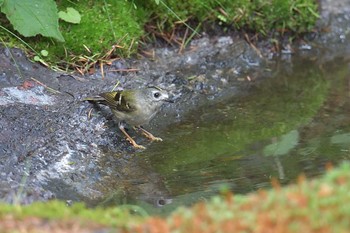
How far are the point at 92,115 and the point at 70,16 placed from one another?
5.29ft

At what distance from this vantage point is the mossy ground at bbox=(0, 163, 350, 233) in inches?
177

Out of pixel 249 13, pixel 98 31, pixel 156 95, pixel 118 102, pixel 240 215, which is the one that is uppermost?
pixel 240 215

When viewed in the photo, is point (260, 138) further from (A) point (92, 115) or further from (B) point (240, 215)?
(B) point (240, 215)

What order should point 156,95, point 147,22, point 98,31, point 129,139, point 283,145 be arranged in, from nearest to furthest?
point 283,145, point 129,139, point 156,95, point 98,31, point 147,22

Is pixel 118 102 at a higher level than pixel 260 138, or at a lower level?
lower

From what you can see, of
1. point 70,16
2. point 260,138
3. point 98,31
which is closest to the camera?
point 260,138

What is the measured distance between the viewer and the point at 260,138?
8633mm

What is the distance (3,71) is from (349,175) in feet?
17.1

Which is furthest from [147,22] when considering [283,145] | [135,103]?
[283,145]

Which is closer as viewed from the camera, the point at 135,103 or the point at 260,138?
Answer: the point at 260,138

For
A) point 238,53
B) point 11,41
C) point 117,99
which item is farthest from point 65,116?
point 238,53

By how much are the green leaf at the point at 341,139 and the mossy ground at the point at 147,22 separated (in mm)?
2991

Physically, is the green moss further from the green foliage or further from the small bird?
the small bird

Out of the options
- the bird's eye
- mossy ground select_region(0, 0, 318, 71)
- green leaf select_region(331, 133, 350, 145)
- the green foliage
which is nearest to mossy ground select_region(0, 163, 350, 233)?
green leaf select_region(331, 133, 350, 145)
